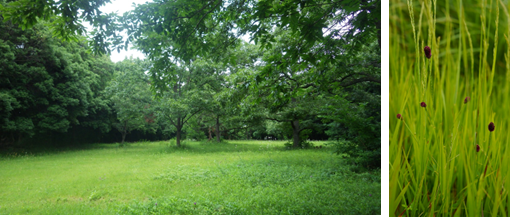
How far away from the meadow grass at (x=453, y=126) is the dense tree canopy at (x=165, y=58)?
2.54ft

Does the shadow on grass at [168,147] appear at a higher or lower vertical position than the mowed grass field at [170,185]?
higher

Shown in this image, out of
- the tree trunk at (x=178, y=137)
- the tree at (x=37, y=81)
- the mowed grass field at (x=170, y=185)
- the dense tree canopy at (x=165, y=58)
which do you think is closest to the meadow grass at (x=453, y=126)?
the dense tree canopy at (x=165, y=58)

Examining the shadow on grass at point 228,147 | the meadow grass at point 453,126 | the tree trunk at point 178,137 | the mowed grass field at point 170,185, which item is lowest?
the mowed grass field at point 170,185

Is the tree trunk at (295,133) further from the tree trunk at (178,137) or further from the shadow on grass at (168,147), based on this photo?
the tree trunk at (178,137)

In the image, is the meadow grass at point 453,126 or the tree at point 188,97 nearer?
the meadow grass at point 453,126

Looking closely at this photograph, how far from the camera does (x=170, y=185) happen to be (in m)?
2.66

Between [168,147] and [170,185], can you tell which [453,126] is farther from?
[168,147]

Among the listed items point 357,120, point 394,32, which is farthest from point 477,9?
point 357,120

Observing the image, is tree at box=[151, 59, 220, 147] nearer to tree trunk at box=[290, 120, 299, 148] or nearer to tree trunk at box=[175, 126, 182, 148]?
tree trunk at box=[175, 126, 182, 148]

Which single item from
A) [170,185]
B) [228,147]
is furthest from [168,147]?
[170,185]

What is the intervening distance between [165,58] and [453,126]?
223 cm

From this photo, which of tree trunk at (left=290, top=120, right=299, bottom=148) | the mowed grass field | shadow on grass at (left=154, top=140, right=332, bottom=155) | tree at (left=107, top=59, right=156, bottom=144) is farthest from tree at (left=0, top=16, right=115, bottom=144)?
tree trunk at (left=290, top=120, right=299, bottom=148)

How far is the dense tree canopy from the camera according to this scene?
186 centimetres

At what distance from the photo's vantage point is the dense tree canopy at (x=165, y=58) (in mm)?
1857
